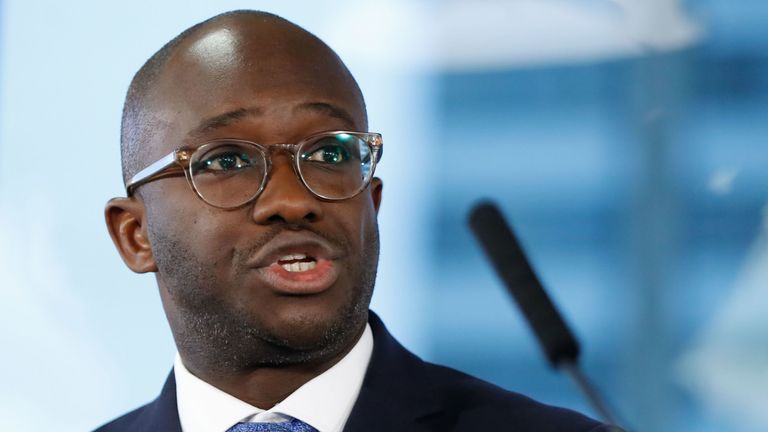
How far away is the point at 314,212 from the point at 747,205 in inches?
50.3

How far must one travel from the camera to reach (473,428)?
1.80 m

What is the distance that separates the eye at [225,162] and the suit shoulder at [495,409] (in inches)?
17.2

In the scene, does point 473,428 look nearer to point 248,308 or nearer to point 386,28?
point 248,308

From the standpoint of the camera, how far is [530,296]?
143 centimetres

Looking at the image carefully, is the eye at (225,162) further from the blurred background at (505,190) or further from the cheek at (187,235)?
the blurred background at (505,190)

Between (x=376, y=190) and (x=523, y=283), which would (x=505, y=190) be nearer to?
(x=376, y=190)

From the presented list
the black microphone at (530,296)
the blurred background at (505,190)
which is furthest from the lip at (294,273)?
the blurred background at (505,190)

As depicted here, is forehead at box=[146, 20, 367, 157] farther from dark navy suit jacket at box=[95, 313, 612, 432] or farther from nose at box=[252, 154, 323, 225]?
dark navy suit jacket at box=[95, 313, 612, 432]

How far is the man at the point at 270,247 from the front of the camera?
66.7 inches

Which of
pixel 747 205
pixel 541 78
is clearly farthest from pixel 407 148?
pixel 747 205

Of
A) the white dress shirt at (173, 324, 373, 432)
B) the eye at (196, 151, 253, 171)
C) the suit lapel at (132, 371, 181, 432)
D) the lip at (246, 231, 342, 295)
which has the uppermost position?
the eye at (196, 151, 253, 171)

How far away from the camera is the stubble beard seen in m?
1.72

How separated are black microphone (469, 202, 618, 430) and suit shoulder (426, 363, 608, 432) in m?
0.37

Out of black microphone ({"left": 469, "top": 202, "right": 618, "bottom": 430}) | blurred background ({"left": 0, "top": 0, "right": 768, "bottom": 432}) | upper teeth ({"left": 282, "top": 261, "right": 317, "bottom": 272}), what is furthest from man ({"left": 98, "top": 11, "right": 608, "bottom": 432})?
blurred background ({"left": 0, "top": 0, "right": 768, "bottom": 432})
